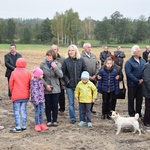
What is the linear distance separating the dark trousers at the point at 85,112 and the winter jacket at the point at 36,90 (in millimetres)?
1052

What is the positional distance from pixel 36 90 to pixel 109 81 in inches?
75.0

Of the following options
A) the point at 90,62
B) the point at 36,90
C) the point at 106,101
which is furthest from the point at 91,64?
the point at 36,90

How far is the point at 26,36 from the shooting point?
81938mm

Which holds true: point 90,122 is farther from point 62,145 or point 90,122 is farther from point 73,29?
point 73,29

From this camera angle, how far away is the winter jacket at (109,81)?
719 centimetres

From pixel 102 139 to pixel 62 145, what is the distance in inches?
35.1

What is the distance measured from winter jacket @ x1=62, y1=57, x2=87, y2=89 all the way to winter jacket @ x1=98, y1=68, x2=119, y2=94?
22.2 inches

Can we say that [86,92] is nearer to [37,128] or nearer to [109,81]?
[109,81]

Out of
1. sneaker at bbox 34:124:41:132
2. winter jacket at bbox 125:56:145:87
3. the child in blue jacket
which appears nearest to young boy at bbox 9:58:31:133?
sneaker at bbox 34:124:41:132

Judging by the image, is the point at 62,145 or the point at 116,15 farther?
the point at 116,15

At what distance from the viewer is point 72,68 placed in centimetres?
692

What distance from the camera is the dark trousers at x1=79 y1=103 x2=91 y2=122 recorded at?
6.90 m

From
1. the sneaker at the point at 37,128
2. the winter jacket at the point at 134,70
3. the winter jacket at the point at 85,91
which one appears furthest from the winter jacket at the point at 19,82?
the winter jacket at the point at 134,70

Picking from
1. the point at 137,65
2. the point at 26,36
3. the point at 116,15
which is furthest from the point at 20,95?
the point at 116,15
